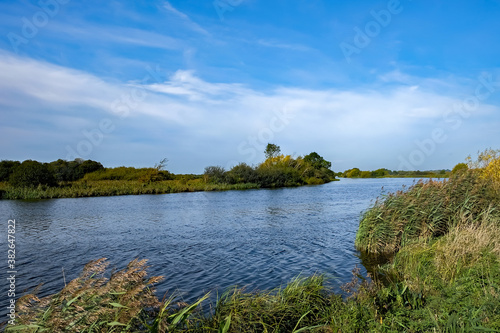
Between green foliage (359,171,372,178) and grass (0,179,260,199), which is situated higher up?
green foliage (359,171,372,178)

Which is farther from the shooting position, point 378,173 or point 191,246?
point 378,173

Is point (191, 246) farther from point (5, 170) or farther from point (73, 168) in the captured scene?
point (73, 168)

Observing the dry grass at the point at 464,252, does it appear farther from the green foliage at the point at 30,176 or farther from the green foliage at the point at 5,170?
the green foliage at the point at 5,170

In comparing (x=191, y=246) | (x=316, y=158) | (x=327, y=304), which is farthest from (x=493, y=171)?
(x=316, y=158)

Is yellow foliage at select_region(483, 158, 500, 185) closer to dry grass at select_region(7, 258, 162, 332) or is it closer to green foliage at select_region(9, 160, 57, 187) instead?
dry grass at select_region(7, 258, 162, 332)

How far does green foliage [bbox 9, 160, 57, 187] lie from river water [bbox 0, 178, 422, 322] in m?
14.0

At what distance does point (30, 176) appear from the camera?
34938 mm

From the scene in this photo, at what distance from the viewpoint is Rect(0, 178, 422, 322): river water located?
909cm

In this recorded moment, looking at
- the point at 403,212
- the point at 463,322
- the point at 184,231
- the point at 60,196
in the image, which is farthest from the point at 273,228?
the point at 60,196

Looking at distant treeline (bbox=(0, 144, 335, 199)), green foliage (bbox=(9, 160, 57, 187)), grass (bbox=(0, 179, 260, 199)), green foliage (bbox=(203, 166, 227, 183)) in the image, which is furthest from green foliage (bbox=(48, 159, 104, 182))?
green foliage (bbox=(203, 166, 227, 183))

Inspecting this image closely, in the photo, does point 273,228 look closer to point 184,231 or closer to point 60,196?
point 184,231

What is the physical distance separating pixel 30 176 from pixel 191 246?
2942cm

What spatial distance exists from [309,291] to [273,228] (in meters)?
10.5

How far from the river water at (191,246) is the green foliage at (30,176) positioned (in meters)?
14.0
